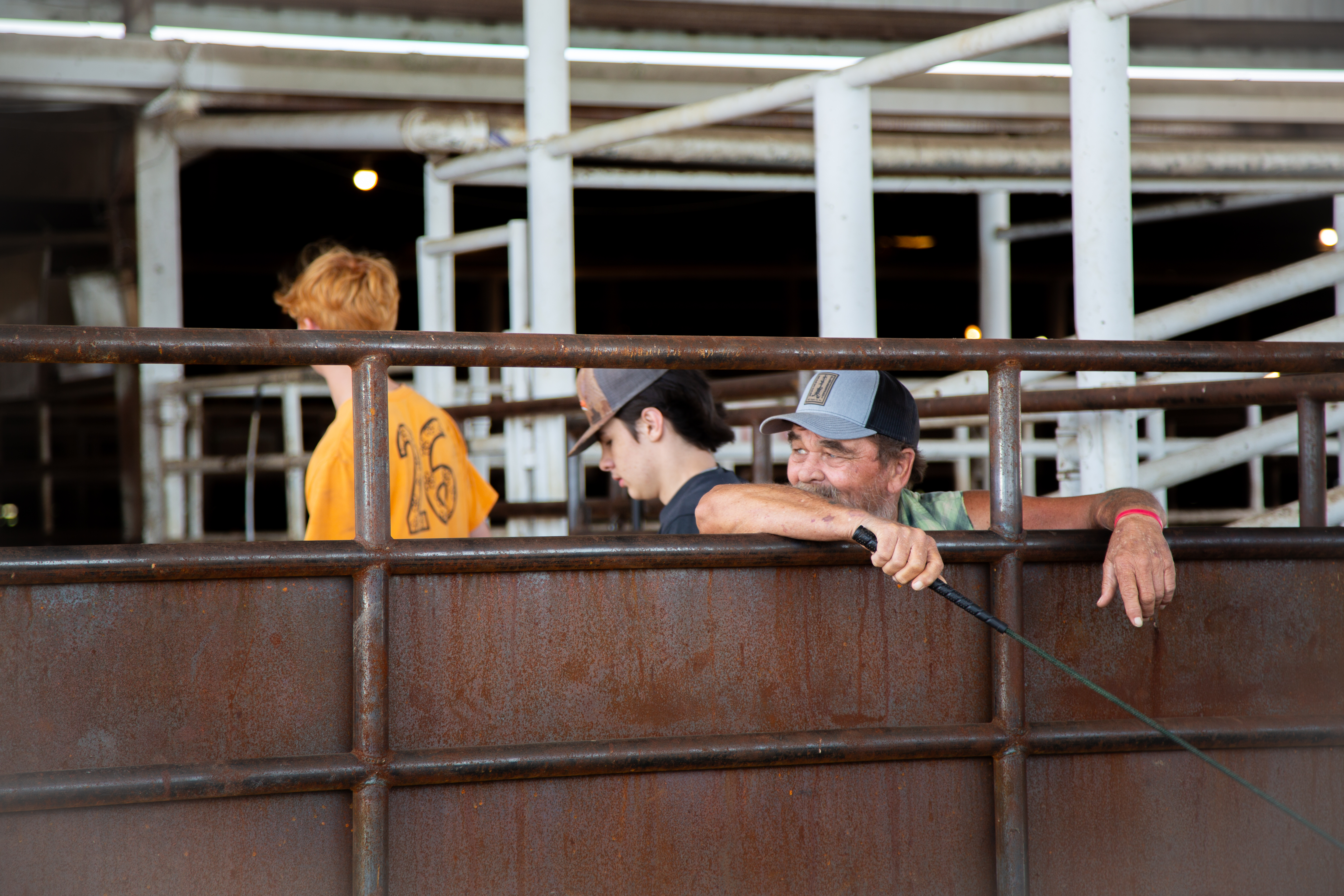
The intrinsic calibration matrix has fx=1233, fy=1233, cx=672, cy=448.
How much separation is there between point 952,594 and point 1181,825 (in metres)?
0.67

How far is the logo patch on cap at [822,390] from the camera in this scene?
246 cm

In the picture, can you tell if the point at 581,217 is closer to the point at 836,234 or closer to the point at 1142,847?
the point at 836,234

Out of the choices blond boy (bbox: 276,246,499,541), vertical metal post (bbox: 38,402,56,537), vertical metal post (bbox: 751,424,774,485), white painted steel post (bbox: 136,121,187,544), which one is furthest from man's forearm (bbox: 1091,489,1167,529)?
vertical metal post (bbox: 38,402,56,537)

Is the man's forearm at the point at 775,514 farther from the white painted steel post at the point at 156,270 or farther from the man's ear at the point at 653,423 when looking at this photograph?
the white painted steel post at the point at 156,270

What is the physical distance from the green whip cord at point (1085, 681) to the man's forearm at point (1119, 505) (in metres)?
0.30

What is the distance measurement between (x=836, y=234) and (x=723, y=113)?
63 centimetres

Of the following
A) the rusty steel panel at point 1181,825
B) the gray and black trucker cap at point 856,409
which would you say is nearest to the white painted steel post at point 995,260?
the gray and black trucker cap at point 856,409

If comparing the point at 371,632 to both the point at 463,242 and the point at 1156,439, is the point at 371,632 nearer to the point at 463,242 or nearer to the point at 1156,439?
the point at 463,242

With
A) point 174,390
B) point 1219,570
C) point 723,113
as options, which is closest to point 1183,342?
point 1219,570

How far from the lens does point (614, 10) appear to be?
7.63 meters

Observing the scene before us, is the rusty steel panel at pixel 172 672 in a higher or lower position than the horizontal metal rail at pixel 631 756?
higher

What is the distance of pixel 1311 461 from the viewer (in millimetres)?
2600

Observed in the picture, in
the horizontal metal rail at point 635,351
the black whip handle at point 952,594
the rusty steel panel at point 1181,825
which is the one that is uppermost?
the horizontal metal rail at point 635,351

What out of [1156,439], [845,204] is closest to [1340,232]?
[1156,439]
